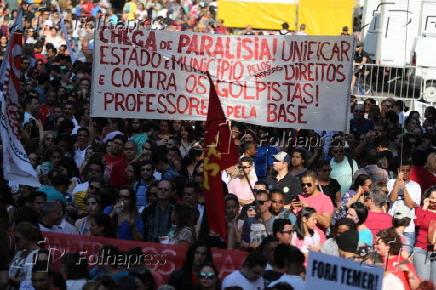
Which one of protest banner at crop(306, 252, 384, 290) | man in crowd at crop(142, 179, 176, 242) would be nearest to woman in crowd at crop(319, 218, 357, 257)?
man in crowd at crop(142, 179, 176, 242)

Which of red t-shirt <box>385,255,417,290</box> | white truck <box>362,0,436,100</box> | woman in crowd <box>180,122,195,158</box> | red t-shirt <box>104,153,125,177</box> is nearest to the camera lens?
red t-shirt <box>385,255,417,290</box>

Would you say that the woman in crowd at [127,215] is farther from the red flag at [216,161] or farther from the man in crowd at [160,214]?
the red flag at [216,161]

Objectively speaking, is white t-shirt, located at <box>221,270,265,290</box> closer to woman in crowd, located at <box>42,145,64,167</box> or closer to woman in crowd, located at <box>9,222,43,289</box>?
woman in crowd, located at <box>9,222,43,289</box>

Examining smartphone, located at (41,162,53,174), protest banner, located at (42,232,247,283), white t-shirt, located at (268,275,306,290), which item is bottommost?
protest banner, located at (42,232,247,283)

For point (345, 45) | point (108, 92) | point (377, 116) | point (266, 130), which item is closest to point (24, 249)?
point (108, 92)

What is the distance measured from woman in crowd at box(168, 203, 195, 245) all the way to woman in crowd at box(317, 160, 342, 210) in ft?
9.05

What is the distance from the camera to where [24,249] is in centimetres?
1015

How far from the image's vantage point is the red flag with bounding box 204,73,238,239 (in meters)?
10.8

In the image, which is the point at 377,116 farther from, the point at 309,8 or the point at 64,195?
the point at 309,8

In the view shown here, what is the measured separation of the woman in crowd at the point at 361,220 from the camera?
432 inches

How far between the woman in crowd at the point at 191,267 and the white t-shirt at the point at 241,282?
227 mm

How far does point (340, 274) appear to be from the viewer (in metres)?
8.24

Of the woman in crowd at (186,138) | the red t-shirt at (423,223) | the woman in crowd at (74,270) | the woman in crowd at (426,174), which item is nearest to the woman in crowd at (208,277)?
the woman in crowd at (74,270)

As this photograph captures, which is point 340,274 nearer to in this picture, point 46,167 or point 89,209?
point 89,209
